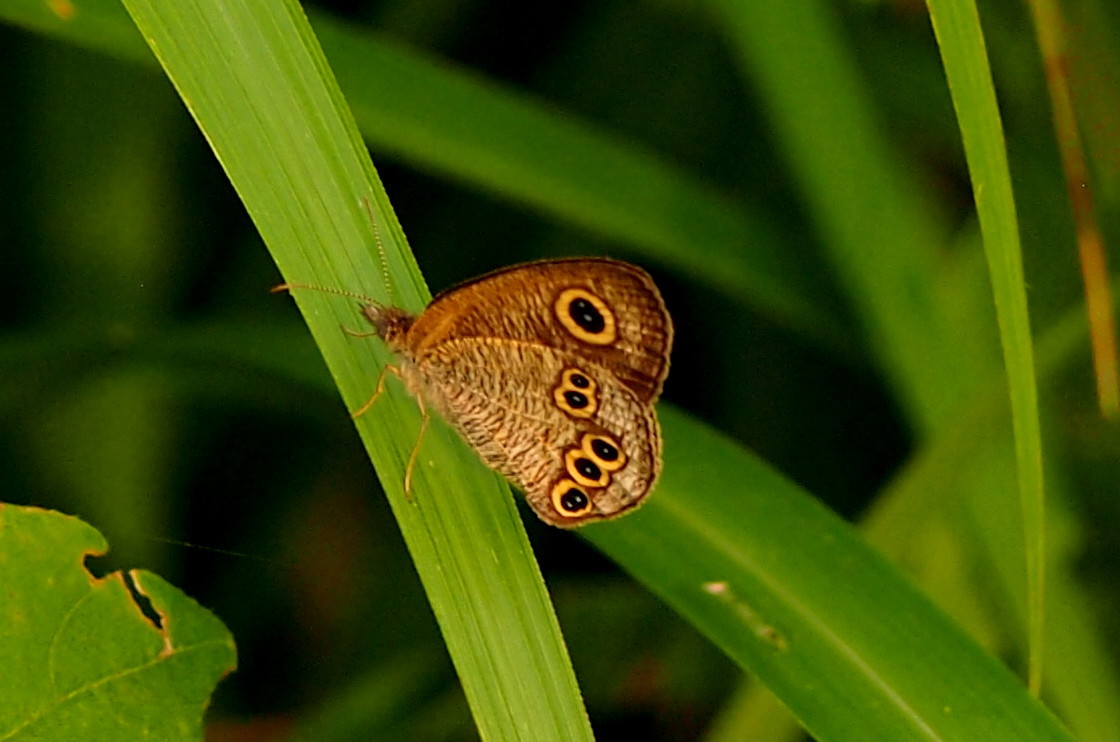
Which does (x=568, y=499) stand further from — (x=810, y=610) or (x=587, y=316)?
(x=810, y=610)

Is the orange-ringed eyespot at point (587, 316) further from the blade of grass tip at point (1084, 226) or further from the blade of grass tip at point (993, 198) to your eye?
the blade of grass tip at point (1084, 226)

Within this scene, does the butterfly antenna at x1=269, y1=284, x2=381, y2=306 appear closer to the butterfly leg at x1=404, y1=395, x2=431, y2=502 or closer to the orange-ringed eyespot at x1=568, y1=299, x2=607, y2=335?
the butterfly leg at x1=404, y1=395, x2=431, y2=502

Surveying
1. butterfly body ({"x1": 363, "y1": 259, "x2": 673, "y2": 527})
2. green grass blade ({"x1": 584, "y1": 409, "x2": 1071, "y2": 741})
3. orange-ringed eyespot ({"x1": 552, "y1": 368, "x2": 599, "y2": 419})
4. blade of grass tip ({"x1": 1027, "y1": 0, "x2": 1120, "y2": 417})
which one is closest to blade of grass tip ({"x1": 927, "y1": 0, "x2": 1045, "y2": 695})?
green grass blade ({"x1": 584, "y1": 409, "x2": 1071, "y2": 741})

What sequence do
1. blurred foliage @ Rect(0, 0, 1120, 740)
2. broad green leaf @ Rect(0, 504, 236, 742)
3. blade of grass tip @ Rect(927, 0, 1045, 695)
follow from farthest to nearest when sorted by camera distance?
blurred foliage @ Rect(0, 0, 1120, 740) → blade of grass tip @ Rect(927, 0, 1045, 695) → broad green leaf @ Rect(0, 504, 236, 742)

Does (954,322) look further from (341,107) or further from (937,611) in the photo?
(341,107)

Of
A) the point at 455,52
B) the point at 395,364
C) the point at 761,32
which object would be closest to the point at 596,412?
the point at 395,364

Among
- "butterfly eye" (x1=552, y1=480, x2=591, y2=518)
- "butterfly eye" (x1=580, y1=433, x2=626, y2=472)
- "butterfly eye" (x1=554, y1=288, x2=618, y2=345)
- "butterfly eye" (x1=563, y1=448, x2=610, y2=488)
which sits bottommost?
"butterfly eye" (x1=552, y1=480, x2=591, y2=518)
